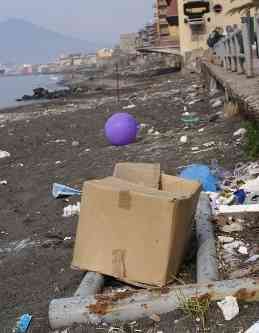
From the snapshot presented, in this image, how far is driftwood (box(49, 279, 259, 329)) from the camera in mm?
3279

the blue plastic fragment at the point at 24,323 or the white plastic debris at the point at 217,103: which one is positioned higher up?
the white plastic debris at the point at 217,103

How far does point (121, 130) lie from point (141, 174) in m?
6.18

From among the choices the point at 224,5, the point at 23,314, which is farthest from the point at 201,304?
the point at 224,5

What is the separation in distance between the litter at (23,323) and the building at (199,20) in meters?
42.4

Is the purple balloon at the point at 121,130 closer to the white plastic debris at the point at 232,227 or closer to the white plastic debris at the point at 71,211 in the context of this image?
the white plastic debris at the point at 71,211

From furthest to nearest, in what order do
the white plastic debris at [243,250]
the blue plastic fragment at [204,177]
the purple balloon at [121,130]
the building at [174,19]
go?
1. the building at [174,19]
2. the purple balloon at [121,130]
3. the blue plastic fragment at [204,177]
4. the white plastic debris at [243,250]

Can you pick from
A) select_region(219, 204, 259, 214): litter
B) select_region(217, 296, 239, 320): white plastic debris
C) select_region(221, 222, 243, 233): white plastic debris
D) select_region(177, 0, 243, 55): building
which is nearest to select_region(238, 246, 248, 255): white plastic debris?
select_region(221, 222, 243, 233): white plastic debris

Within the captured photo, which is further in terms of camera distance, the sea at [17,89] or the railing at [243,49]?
the sea at [17,89]

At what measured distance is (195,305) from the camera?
10.6 ft

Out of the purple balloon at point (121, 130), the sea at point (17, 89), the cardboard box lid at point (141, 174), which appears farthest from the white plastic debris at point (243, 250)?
the sea at point (17, 89)

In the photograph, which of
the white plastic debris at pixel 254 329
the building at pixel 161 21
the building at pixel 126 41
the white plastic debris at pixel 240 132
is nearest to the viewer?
the white plastic debris at pixel 254 329

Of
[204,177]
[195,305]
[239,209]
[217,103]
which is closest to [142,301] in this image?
[195,305]

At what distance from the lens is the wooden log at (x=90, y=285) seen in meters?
3.66

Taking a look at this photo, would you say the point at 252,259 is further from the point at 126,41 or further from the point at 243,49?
the point at 126,41
